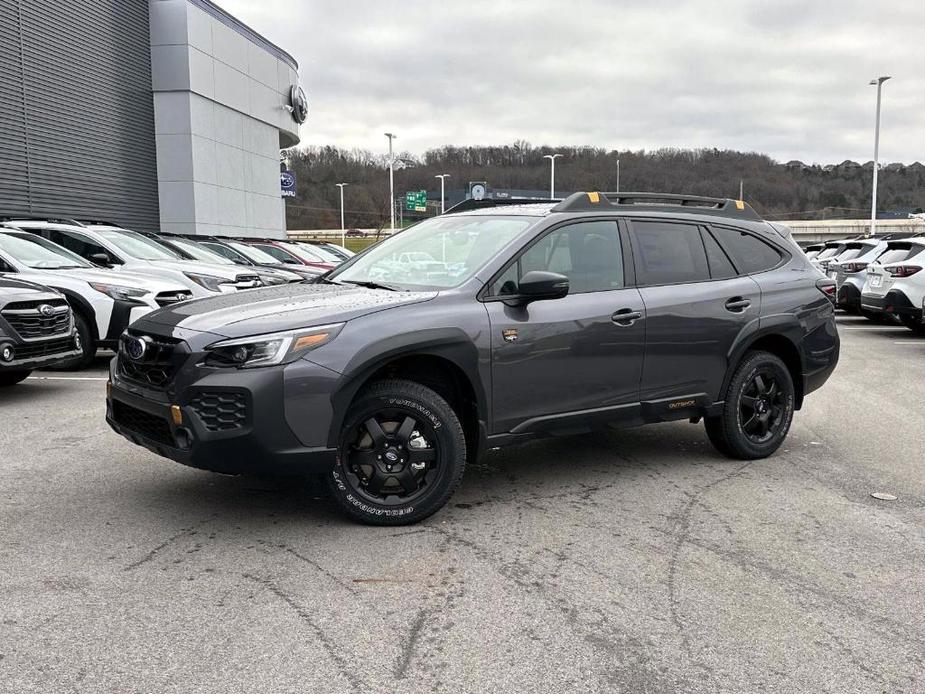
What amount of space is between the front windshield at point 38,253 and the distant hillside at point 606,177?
53216 mm

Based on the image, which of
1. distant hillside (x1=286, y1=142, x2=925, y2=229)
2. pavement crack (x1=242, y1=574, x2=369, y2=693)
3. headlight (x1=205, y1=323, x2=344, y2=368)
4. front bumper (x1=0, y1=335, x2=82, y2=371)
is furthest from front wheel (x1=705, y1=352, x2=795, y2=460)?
distant hillside (x1=286, y1=142, x2=925, y2=229)

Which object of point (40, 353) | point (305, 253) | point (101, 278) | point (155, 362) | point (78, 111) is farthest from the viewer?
point (78, 111)

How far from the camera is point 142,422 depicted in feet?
14.1

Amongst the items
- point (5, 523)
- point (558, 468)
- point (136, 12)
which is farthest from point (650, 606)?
point (136, 12)

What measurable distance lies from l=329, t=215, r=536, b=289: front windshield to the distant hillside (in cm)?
5678

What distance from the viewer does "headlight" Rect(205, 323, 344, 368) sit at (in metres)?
3.98

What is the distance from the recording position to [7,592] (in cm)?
348

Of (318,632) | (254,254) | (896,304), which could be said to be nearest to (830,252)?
(896,304)

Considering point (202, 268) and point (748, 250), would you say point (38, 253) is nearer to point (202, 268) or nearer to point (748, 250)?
point (202, 268)

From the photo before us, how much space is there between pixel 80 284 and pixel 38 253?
42.8 inches

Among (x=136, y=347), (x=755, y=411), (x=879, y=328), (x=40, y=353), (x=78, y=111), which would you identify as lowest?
(x=879, y=328)

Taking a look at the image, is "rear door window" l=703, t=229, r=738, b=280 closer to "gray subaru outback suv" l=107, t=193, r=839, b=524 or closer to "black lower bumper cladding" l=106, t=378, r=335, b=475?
"gray subaru outback suv" l=107, t=193, r=839, b=524

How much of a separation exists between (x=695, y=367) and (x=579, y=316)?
3.45 feet

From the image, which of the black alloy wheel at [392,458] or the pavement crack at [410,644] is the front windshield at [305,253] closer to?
the black alloy wheel at [392,458]
